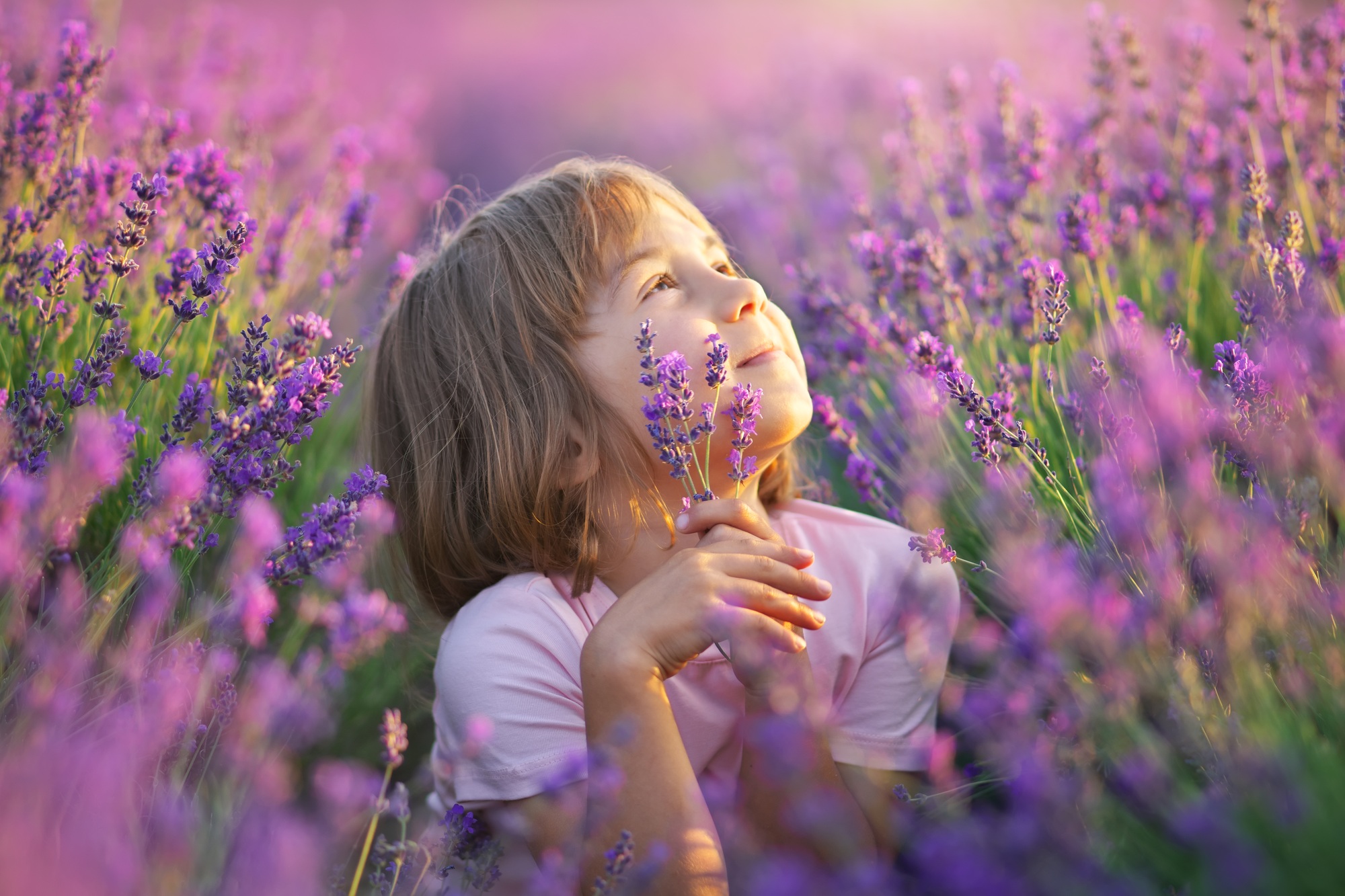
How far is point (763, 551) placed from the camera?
4.90ft

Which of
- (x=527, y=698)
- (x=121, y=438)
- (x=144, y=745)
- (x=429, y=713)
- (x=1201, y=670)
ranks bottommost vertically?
(x=429, y=713)

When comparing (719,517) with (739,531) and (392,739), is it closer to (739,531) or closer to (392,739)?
(739,531)

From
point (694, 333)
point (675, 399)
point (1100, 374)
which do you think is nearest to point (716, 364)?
point (675, 399)

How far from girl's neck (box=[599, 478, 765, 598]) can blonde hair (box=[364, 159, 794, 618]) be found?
Answer: 0.03 metres

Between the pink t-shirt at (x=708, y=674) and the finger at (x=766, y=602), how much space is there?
0.56 feet

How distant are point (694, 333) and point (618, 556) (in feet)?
1.57

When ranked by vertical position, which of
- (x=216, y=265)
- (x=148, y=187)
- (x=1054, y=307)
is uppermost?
(x=148, y=187)

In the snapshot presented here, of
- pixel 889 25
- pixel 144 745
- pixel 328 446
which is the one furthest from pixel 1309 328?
pixel 889 25

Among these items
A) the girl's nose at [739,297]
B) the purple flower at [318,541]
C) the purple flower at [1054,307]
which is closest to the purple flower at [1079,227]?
the purple flower at [1054,307]

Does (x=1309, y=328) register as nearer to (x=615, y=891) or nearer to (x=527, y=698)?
(x=615, y=891)

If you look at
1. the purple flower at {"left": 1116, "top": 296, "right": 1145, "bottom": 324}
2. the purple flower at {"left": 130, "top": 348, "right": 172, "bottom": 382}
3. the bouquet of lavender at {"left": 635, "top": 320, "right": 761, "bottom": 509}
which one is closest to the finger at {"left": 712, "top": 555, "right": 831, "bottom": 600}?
the bouquet of lavender at {"left": 635, "top": 320, "right": 761, "bottom": 509}

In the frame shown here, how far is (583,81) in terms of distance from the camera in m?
8.59

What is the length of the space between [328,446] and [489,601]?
93 cm

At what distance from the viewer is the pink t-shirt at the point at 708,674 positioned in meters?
1.57
